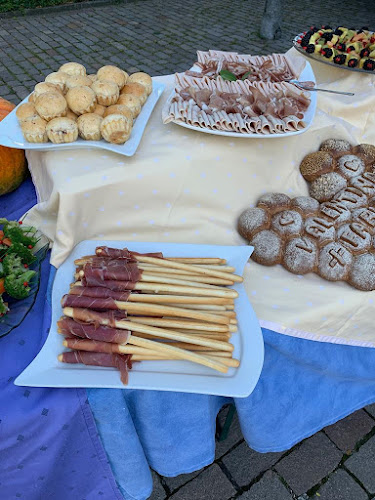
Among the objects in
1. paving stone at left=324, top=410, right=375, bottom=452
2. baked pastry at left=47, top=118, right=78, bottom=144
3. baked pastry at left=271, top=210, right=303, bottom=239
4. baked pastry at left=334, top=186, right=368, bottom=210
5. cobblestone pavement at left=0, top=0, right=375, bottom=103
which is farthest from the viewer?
cobblestone pavement at left=0, top=0, right=375, bottom=103

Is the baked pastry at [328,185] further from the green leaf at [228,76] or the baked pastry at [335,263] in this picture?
the green leaf at [228,76]

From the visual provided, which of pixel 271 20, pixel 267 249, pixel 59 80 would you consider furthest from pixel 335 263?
pixel 271 20

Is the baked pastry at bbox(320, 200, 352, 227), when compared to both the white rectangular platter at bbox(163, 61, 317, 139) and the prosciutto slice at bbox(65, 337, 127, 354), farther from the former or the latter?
the prosciutto slice at bbox(65, 337, 127, 354)

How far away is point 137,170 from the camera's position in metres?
1.24

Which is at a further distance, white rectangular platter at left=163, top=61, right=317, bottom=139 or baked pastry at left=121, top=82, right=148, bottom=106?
baked pastry at left=121, top=82, right=148, bottom=106

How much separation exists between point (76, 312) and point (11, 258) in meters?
0.32

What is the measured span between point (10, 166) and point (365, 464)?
6.11 ft

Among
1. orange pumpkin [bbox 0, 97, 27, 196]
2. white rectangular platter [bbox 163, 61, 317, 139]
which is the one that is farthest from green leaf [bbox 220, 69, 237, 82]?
orange pumpkin [bbox 0, 97, 27, 196]

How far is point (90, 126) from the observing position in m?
1.21

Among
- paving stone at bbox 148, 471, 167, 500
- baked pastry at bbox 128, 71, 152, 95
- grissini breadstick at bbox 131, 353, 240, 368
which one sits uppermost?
baked pastry at bbox 128, 71, 152, 95

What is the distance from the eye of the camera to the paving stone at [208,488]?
4.97 feet

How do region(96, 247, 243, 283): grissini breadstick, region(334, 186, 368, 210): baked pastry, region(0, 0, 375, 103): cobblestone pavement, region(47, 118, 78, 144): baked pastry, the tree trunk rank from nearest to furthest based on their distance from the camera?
region(96, 247, 243, 283): grissini breadstick < region(47, 118, 78, 144): baked pastry < region(334, 186, 368, 210): baked pastry < region(0, 0, 375, 103): cobblestone pavement < the tree trunk

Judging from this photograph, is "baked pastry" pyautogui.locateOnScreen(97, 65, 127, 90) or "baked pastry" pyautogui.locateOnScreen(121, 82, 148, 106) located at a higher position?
"baked pastry" pyautogui.locateOnScreen(97, 65, 127, 90)

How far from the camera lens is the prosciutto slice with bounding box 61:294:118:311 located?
0.95m
